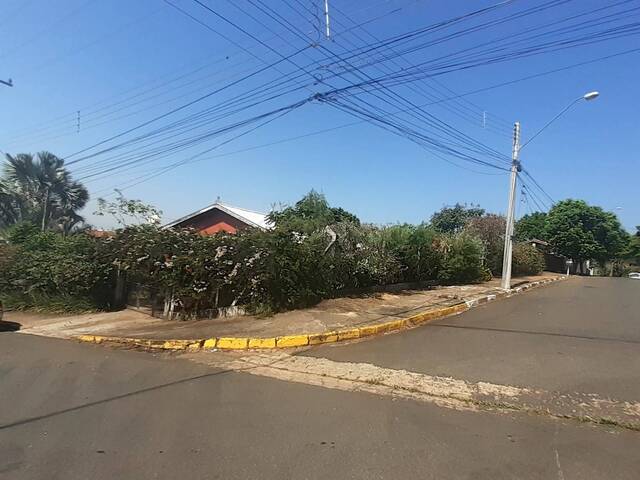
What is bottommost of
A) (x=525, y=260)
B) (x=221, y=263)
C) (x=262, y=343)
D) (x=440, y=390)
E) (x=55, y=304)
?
(x=55, y=304)

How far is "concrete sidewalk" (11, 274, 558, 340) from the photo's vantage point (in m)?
10.2

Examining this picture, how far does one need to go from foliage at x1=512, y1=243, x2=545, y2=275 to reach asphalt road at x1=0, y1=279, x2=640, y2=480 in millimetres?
23437

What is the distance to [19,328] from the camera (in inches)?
494

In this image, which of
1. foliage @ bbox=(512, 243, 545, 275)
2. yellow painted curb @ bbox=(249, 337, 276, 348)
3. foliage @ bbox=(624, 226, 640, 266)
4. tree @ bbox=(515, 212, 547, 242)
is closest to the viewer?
yellow painted curb @ bbox=(249, 337, 276, 348)

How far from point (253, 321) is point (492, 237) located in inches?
759

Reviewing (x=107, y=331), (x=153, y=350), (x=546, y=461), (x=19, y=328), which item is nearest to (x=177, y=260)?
(x=107, y=331)

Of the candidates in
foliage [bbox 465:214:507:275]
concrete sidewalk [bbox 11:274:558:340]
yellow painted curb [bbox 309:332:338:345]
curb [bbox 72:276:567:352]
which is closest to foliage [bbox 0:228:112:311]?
concrete sidewalk [bbox 11:274:558:340]

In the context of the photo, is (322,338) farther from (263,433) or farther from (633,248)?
(633,248)

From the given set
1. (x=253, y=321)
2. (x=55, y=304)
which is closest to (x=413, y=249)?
(x=253, y=321)

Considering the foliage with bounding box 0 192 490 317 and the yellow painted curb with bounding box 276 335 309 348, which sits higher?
the foliage with bounding box 0 192 490 317

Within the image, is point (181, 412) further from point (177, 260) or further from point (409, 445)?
point (177, 260)

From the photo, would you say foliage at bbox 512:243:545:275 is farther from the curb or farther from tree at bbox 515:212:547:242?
the curb

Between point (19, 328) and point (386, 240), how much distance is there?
10.8 meters

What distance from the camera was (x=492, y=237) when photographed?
26719 mm
